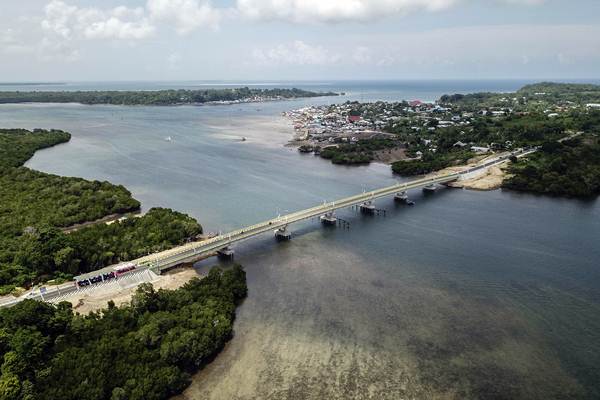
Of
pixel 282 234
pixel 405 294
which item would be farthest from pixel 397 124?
pixel 405 294

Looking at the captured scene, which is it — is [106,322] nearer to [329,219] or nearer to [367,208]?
[329,219]

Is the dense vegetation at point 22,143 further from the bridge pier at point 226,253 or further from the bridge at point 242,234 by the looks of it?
the bridge pier at point 226,253

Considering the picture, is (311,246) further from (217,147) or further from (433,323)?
(217,147)

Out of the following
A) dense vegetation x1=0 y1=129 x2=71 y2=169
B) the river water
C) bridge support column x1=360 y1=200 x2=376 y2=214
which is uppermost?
dense vegetation x1=0 y1=129 x2=71 y2=169

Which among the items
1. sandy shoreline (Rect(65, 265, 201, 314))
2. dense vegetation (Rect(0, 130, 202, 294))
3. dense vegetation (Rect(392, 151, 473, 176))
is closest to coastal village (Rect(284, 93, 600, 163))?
dense vegetation (Rect(392, 151, 473, 176))

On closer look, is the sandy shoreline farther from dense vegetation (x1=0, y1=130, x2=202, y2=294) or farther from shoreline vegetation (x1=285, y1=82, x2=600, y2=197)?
shoreline vegetation (x1=285, y1=82, x2=600, y2=197)
